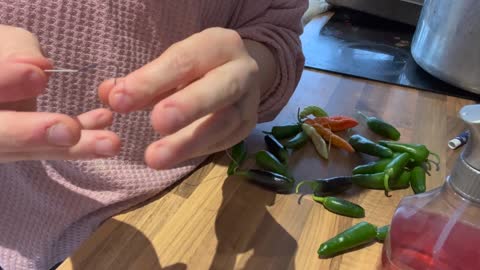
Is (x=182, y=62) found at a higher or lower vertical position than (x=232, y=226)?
higher

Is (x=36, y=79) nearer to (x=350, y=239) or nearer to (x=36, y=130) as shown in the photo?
(x=36, y=130)

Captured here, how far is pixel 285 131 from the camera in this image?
33.3 inches

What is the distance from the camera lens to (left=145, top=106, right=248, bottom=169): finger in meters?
0.38

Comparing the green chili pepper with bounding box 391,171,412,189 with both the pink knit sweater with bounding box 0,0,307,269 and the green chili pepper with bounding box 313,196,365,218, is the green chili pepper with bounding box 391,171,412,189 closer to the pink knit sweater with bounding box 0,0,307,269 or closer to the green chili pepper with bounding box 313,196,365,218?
the green chili pepper with bounding box 313,196,365,218

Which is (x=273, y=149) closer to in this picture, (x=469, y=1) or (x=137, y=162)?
(x=137, y=162)

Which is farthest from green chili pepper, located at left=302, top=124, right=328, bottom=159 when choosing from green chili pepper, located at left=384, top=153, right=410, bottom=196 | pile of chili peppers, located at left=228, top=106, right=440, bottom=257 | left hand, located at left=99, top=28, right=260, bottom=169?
left hand, located at left=99, top=28, right=260, bottom=169

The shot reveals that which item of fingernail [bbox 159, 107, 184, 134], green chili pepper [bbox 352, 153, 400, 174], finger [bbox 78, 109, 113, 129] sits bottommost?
green chili pepper [bbox 352, 153, 400, 174]

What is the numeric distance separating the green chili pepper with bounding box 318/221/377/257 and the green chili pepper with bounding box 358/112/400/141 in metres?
0.29

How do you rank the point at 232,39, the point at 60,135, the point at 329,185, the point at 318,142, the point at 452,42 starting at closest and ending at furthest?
the point at 60,135 < the point at 232,39 < the point at 329,185 < the point at 318,142 < the point at 452,42

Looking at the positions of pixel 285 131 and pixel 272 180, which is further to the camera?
pixel 285 131

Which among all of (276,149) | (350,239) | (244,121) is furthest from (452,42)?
(244,121)

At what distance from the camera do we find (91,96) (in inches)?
25.2

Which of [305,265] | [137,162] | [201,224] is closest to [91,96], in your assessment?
[137,162]

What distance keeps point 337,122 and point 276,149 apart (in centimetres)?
16
